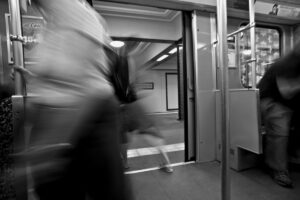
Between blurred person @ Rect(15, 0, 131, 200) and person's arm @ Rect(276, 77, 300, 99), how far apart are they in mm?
1418

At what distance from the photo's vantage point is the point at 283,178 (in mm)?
1607

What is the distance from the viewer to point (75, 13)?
16.2 inches

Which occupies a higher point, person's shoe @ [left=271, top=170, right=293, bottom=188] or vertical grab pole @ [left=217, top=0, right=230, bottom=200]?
vertical grab pole @ [left=217, top=0, right=230, bottom=200]

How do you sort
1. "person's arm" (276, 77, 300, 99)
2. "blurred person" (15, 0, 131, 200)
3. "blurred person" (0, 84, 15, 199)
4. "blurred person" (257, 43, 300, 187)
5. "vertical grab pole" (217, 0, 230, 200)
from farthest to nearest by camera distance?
1. "blurred person" (257, 43, 300, 187)
2. "person's arm" (276, 77, 300, 99)
3. "vertical grab pole" (217, 0, 230, 200)
4. "blurred person" (0, 84, 15, 199)
5. "blurred person" (15, 0, 131, 200)

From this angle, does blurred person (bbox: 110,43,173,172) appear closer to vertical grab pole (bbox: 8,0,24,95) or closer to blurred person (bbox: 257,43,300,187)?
vertical grab pole (bbox: 8,0,24,95)

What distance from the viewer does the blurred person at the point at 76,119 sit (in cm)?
34

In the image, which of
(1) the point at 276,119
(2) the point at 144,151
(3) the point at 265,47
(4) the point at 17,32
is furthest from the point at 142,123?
(3) the point at 265,47

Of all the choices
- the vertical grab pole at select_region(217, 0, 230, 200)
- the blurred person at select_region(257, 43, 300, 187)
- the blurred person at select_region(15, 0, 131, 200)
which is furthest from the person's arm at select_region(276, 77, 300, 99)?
the blurred person at select_region(15, 0, 131, 200)

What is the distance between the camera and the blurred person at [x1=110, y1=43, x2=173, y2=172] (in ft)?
1.60

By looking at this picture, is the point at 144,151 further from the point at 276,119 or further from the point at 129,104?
the point at 129,104

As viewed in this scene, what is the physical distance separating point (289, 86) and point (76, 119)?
1.51 meters

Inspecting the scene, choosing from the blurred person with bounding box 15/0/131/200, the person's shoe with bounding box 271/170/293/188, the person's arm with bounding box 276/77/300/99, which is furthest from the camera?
the person's shoe with bounding box 271/170/293/188

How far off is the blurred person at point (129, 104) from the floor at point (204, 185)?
1028 mm

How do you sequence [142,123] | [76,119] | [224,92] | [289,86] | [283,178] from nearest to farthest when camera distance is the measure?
[76,119]
[142,123]
[224,92]
[289,86]
[283,178]
